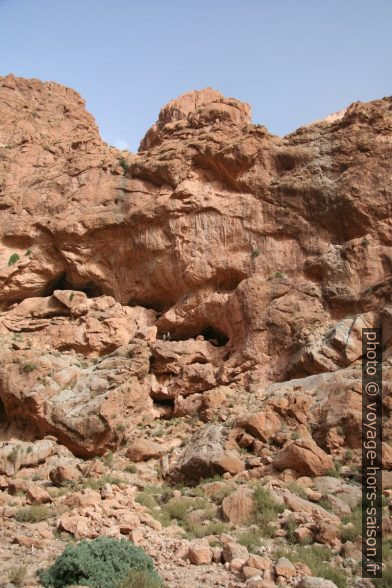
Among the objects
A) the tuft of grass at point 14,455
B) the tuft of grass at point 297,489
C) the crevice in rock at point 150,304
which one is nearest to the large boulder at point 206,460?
the tuft of grass at point 297,489

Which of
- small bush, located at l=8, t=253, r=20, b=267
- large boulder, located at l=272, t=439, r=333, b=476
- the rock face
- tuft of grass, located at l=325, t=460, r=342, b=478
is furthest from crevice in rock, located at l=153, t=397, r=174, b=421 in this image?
small bush, located at l=8, t=253, r=20, b=267

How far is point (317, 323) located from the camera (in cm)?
1873

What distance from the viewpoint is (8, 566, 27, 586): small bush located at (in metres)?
6.61

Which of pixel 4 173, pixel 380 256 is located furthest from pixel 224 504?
pixel 4 173

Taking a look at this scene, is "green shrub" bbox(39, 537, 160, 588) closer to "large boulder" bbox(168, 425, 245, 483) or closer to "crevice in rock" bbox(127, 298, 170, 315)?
"large boulder" bbox(168, 425, 245, 483)

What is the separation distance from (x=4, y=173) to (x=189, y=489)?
22.9 metres

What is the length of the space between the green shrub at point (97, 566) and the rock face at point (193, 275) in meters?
7.33

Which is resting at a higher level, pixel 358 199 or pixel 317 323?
pixel 358 199

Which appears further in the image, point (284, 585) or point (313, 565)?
point (313, 565)

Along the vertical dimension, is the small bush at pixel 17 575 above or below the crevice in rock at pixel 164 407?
below

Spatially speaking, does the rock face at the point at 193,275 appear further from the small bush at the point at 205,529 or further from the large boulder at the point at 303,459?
the small bush at the point at 205,529

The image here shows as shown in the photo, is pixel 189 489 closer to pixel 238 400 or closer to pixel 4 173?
pixel 238 400

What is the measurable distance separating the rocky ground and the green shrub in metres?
0.38

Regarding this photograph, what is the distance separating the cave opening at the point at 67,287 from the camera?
2502 centimetres
